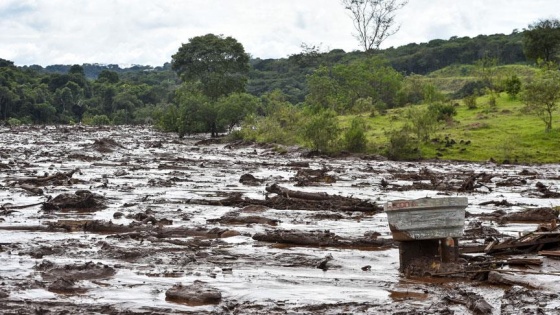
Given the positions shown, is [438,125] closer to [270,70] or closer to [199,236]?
[199,236]

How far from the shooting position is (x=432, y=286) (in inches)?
461

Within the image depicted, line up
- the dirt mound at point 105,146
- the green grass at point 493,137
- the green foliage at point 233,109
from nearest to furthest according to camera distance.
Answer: the green grass at point 493,137 < the dirt mound at point 105,146 < the green foliage at point 233,109

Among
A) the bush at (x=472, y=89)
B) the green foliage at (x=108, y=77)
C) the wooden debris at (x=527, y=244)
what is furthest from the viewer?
the green foliage at (x=108, y=77)

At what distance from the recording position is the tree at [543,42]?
241 feet

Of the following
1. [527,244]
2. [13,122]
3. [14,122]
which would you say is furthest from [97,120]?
[527,244]

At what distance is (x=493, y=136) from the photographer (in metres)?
49.2

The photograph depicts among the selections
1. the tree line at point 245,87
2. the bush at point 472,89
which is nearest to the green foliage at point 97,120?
the tree line at point 245,87

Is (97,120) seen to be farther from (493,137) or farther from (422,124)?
(493,137)

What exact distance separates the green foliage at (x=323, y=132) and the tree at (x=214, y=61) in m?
43.8

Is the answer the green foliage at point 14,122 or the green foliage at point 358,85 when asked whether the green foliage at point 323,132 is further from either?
the green foliage at point 14,122

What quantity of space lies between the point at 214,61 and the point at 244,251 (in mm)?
83284

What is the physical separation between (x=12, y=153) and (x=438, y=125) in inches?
1069

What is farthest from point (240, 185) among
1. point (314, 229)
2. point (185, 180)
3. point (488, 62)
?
point (488, 62)

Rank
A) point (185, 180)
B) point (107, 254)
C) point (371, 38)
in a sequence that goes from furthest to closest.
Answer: point (371, 38), point (185, 180), point (107, 254)
